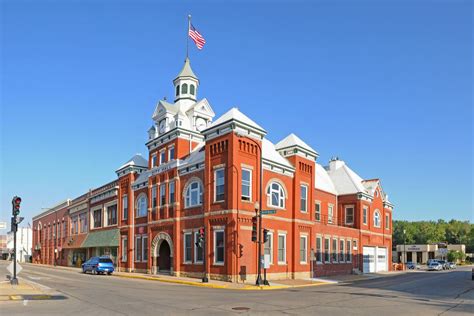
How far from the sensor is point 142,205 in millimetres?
45688

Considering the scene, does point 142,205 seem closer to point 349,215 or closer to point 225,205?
point 225,205

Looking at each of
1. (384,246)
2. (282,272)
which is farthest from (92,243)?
(384,246)

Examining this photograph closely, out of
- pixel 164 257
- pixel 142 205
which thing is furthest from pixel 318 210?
pixel 142 205

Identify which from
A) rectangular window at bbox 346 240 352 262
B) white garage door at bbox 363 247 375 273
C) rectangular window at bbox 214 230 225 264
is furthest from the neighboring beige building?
rectangular window at bbox 214 230 225 264

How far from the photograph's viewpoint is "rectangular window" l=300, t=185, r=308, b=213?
40.2 meters

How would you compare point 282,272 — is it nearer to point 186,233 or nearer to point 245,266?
point 245,266

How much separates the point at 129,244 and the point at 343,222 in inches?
953

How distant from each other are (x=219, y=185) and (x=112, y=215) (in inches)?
900

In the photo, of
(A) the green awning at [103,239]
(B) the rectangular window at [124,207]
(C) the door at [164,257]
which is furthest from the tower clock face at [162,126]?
(A) the green awning at [103,239]

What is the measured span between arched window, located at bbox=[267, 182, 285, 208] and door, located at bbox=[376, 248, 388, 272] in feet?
85.3

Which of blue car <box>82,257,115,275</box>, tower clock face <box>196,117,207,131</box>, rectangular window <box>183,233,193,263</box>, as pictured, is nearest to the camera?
rectangular window <box>183,233,193,263</box>

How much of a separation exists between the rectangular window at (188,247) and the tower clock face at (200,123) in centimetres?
1077

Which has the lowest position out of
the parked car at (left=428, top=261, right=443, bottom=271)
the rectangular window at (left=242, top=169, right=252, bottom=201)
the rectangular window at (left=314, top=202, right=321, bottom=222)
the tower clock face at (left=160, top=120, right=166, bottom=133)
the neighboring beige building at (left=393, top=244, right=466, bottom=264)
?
the neighboring beige building at (left=393, top=244, right=466, bottom=264)

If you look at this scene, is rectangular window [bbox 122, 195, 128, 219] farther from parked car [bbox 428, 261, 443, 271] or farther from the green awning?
parked car [bbox 428, 261, 443, 271]
